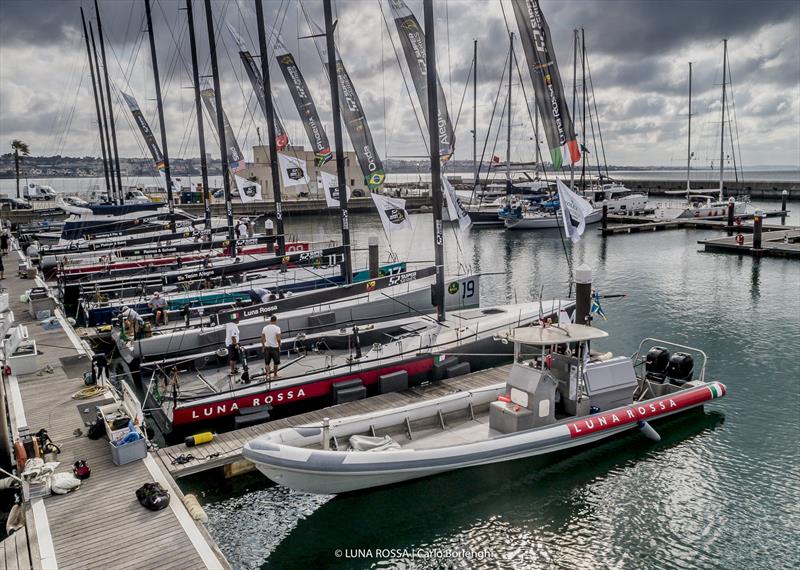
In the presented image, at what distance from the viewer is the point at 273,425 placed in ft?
46.9

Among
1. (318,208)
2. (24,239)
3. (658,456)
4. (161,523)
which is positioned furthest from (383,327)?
(318,208)

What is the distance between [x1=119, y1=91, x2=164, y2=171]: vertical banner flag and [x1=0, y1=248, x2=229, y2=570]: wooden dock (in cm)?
3331

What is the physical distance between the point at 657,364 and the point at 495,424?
5.99 m

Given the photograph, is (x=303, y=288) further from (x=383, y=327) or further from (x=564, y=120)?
(x=564, y=120)

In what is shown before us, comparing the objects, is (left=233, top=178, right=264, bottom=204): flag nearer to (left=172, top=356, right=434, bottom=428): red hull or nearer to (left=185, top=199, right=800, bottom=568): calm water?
(left=172, top=356, right=434, bottom=428): red hull

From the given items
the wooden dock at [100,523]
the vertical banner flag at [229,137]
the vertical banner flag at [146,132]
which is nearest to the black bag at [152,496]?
the wooden dock at [100,523]

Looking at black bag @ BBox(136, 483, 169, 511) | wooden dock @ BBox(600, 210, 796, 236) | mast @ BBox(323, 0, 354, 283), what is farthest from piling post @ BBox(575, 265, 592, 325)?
wooden dock @ BBox(600, 210, 796, 236)

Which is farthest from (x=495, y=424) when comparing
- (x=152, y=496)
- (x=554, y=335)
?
(x=152, y=496)

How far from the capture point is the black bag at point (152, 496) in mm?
9961

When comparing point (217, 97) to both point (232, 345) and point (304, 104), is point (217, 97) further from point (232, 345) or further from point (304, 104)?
point (232, 345)

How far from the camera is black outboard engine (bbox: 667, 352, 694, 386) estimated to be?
16.1 metres

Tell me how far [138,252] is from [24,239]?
947 inches

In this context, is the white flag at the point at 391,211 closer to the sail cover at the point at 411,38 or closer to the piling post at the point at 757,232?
the sail cover at the point at 411,38

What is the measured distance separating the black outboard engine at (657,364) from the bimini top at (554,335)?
375 cm
